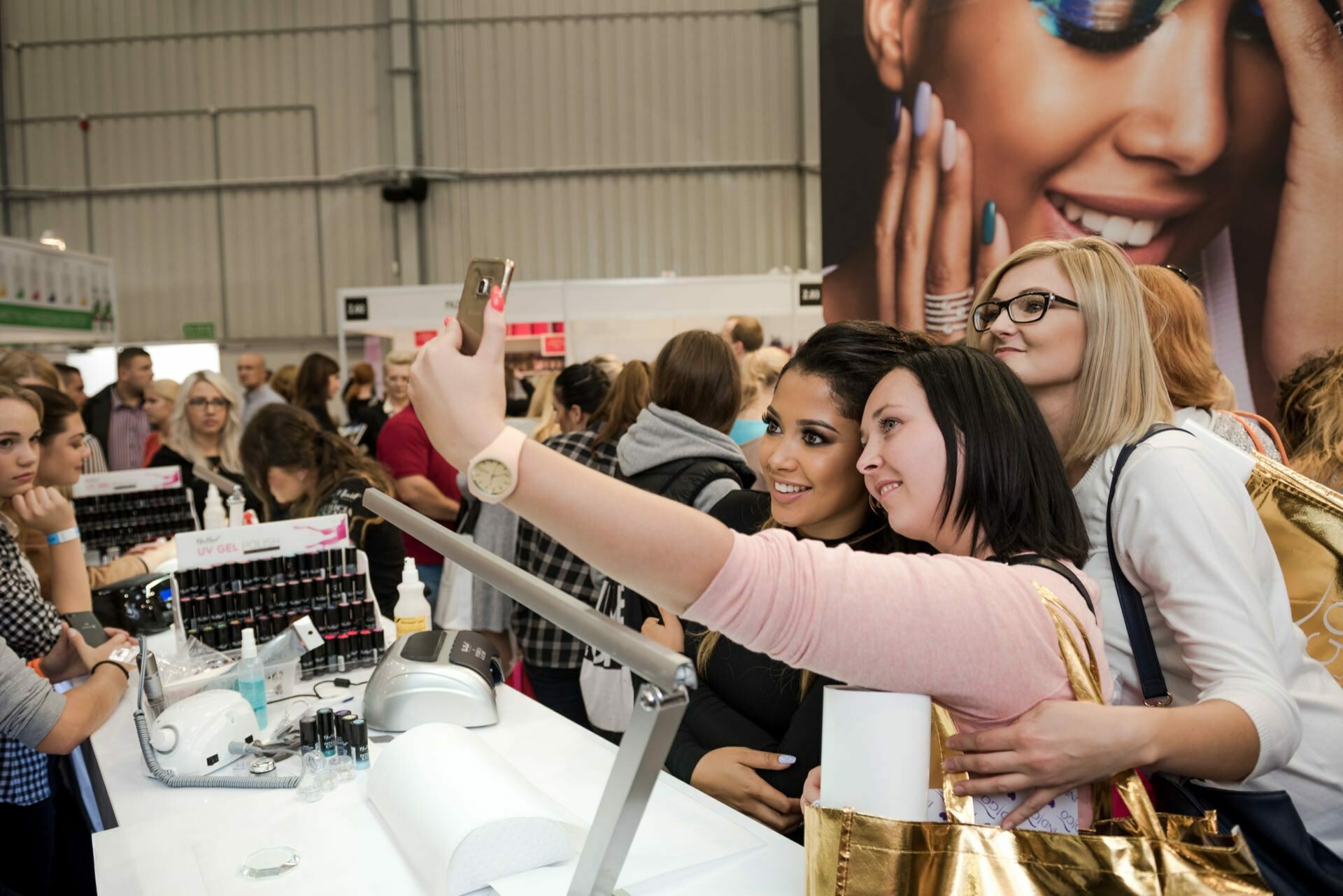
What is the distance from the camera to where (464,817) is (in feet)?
3.84

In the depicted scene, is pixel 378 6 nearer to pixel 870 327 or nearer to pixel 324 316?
pixel 324 316

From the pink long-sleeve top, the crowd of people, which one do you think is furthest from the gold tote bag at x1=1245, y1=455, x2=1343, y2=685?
the pink long-sleeve top

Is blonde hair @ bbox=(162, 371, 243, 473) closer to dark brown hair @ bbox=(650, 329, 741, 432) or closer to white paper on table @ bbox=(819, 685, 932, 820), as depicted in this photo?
dark brown hair @ bbox=(650, 329, 741, 432)

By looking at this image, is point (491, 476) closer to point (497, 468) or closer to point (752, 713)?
point (497, 468)

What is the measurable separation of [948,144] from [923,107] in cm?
19

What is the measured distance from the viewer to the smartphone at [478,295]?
2.72 feet

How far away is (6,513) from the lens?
A: 268 centimetres

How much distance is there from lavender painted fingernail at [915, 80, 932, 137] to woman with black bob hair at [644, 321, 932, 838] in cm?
274

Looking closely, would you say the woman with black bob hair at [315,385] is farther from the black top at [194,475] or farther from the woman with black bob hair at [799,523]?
the woman with black bob hair at [799,523]

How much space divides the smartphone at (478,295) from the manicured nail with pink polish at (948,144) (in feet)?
11.4

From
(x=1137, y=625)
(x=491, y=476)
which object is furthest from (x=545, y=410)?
(x=491, y=476)

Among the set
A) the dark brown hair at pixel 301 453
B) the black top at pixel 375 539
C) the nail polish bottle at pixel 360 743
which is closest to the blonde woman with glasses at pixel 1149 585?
the nail polish bottle at pixel 360 743

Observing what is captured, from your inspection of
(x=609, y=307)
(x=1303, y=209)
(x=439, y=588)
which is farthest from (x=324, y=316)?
(x=1303, y=209)

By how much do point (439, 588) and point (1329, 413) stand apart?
3.40 m
